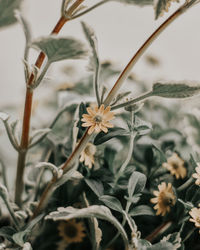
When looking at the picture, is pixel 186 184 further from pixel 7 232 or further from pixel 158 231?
pixel 7 232

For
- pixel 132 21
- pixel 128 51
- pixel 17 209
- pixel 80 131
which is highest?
pixel 132 21

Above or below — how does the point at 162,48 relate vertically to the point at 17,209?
above

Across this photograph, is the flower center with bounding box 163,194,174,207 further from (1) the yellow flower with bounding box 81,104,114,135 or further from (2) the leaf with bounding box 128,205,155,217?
(1) the yellow flower with bounding box 81,104,114,135

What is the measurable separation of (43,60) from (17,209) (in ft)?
0.64

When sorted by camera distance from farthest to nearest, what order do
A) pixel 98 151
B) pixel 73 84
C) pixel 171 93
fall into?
pixel 73 84 < pixel 98 151 < pixel 171 93

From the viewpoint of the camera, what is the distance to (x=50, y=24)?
1.20m

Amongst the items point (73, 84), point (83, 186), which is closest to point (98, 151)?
A: point (83, 186)

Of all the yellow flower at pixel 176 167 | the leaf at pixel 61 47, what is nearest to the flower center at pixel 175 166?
the yellow flower at pixel 176 167

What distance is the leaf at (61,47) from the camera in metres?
0.29

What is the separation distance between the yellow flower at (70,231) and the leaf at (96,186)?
0.10 meters

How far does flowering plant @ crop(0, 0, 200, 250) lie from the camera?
33 centimetres

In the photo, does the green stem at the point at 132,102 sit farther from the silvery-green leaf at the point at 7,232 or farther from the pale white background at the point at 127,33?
the pale white background at the point at 127,33

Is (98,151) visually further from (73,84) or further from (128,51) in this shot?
(128,51)

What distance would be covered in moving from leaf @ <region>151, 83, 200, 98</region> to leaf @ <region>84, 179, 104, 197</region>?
128mm
